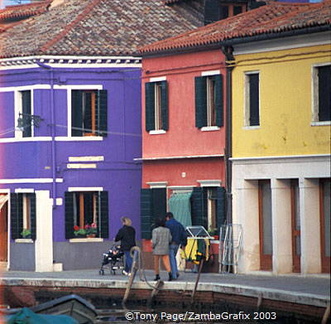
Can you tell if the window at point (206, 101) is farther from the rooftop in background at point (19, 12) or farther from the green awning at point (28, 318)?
the green awning at point (28, 318)

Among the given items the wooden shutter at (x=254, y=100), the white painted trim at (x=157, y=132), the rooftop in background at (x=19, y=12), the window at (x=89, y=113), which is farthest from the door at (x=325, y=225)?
the rooftop in background at (x=19, y=12)

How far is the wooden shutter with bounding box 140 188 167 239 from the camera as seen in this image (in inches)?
1729

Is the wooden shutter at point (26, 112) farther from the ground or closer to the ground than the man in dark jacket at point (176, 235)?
farther from the ground

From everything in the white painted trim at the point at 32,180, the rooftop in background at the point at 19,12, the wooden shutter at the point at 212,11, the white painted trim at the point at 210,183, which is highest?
the rooftop in background at the point at 19,12

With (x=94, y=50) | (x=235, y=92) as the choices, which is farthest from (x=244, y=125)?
(x=94, y=50)

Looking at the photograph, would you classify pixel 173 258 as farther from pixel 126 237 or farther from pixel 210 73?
pixel 210 73

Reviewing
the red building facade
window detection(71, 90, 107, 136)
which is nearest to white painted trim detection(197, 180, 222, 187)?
the red building facade

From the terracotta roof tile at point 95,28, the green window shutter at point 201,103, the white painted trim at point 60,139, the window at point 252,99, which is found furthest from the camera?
the terracotta roof tile at point 95,28

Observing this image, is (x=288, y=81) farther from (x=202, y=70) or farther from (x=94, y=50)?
(x=94, y=50)

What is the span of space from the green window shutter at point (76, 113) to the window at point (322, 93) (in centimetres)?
1058

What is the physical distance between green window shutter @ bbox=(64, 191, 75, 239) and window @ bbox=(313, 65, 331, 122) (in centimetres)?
1057

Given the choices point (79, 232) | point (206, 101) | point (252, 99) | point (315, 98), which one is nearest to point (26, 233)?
point (79, 232)

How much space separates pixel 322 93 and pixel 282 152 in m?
2.32

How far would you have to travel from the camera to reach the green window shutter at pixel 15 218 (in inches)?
1815
